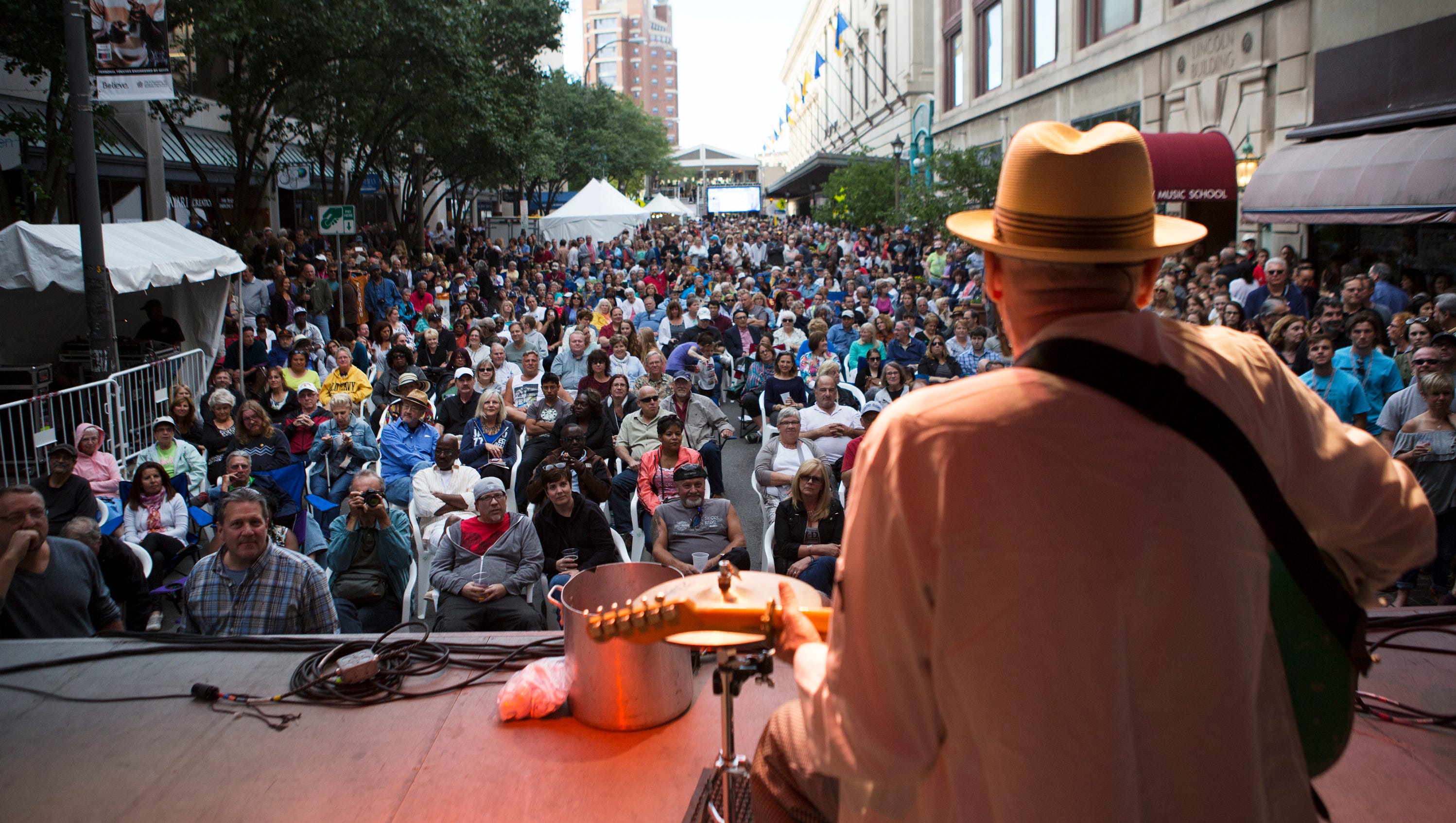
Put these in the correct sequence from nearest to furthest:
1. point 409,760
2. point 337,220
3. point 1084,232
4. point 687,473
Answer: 1. point 1084,232
2. point 409,760
3. point 687,473
4. point 337,220

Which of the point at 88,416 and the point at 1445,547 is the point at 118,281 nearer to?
the point at 88,416

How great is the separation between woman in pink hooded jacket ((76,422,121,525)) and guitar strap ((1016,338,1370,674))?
7.92m

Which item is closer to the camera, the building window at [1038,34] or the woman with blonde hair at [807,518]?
the woman with blonde hair at [807,518]

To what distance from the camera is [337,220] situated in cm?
1748

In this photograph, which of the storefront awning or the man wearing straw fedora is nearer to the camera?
the man wearing straw fedora

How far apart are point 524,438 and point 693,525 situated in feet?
11.4

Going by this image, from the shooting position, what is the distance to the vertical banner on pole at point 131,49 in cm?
962

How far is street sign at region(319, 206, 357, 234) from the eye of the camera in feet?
57.0

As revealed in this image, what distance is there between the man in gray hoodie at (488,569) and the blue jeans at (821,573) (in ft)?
5.28

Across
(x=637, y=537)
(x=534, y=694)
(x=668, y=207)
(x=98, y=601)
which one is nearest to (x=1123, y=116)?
(x=637, y=537)

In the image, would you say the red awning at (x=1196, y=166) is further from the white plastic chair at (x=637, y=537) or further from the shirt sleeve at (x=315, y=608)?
the shirt sleeve at (x=315, y=608)

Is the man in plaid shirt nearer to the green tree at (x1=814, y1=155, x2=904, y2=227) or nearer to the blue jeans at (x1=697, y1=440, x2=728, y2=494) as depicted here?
the blue jeans at (x1=697, y1=440, x2=728, y2=494)

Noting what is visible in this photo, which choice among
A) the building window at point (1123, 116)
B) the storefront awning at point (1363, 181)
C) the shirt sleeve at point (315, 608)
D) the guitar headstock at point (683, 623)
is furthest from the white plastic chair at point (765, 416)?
the building window at point (1123, 116)

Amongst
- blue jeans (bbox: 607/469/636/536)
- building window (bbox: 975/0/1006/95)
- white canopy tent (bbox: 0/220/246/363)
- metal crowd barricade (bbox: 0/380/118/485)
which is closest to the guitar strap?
blue jeans (bbox: 607/469/636/536)
